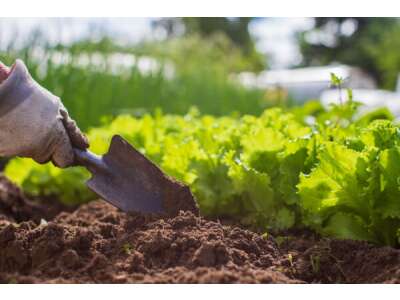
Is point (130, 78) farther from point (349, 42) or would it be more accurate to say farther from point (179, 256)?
point (349, 42)

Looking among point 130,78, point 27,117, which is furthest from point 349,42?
point 27,117

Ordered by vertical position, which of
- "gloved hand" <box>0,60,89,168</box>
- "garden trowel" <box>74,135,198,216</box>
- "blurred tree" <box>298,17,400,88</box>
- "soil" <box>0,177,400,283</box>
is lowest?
"soil" <box>0,177,400,283</box>

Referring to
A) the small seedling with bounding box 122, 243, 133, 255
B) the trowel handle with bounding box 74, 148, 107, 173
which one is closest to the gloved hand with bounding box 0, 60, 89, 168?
the trowel handle with bounding box 74, 148, 107, 173

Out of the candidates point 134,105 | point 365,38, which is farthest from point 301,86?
point 134,105

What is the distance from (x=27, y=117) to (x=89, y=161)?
49 cm

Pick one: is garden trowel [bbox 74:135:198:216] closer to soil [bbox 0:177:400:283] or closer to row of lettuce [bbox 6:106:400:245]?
soil [bbox 0:177:400:283]

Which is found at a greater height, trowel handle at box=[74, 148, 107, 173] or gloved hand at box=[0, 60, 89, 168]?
gloved hand at box=[0, 60, 89, 168]

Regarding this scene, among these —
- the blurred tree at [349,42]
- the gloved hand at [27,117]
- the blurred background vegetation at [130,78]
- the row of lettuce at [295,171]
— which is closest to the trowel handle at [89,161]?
the gloved hand at [27,117]

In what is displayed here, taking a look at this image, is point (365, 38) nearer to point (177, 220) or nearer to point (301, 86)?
point (301, 86)

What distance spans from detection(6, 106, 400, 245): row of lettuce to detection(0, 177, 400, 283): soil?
0.15m

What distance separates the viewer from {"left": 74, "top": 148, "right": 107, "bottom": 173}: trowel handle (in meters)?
2.63

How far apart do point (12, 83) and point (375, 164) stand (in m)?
1.27

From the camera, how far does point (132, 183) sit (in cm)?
272

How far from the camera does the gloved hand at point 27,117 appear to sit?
7.24 ft
